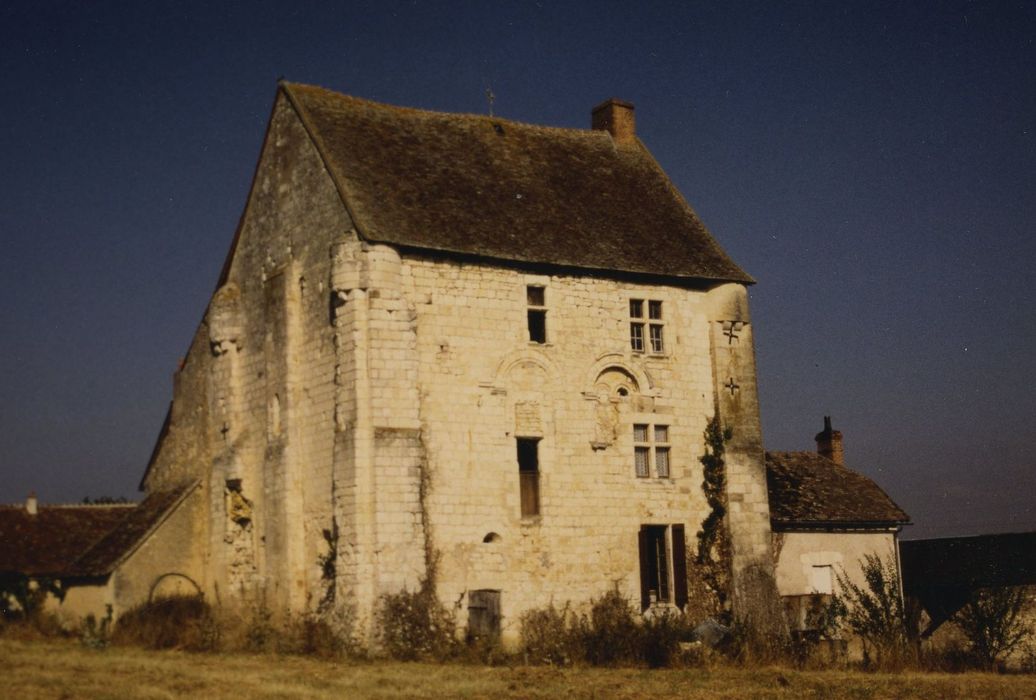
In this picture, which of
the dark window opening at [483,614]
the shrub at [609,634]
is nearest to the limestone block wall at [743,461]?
the shrub at [609,634]

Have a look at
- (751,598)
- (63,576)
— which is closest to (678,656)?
(751,598)

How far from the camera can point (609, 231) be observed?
29625 millimetres

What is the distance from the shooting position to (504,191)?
29188 millimetres

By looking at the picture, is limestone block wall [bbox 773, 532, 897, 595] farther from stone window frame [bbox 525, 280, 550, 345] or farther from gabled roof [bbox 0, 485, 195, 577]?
gabled roof [bbox 0, 485, 195, 577]

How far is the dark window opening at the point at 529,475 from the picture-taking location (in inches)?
1063

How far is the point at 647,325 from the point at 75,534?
1557 cm

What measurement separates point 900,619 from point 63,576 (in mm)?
17427

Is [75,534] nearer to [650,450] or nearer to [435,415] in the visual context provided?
[435,415]

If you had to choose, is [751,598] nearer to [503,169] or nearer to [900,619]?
[900,619]

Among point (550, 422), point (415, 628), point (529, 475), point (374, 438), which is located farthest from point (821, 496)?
point (374, 438)

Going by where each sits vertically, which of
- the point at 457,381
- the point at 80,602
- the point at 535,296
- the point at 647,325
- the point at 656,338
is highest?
the point at 535,296

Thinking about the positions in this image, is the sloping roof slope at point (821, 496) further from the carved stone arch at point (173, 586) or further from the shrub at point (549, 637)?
the carved stone arch at point (173, 586)

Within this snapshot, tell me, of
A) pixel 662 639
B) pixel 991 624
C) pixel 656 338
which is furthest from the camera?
pixel 656 338

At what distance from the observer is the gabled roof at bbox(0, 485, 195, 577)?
29.3 metres
